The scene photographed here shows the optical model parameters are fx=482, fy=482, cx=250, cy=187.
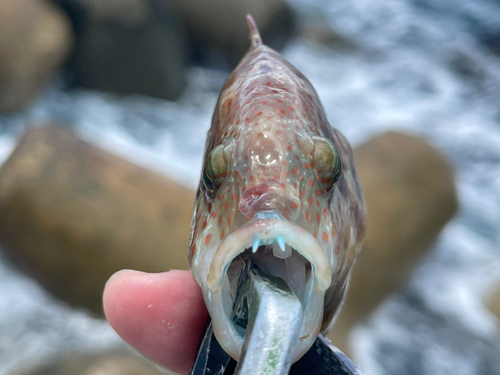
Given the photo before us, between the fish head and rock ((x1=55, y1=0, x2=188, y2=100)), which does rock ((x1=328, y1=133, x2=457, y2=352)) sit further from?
rock ((x1=55, y1=0, x2=188, y2=100))

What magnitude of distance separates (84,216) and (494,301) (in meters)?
2.45

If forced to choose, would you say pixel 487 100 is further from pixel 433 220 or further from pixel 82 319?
pixel 82 319

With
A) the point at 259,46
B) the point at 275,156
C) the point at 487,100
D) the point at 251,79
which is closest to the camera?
the point at 275,156

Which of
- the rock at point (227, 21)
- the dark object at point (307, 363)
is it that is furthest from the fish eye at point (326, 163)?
the rock at point (227, 21)

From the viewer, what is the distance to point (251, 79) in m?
0.96

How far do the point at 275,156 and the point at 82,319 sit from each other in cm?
235

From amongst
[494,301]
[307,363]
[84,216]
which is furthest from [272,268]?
[494,301]

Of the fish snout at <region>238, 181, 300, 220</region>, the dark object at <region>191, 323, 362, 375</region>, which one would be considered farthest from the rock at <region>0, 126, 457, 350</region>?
the fish snout at <region>238, 181, 300, 220</region>

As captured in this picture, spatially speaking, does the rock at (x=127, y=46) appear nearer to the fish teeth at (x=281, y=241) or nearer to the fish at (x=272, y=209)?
the fish at (x=272, y=209)

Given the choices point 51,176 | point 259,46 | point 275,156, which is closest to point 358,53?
point 51,176

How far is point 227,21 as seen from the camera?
4.41 m

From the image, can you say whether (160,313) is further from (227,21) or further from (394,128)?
(227,21)

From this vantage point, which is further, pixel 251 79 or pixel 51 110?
pixel 51 110

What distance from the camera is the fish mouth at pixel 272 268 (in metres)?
0.63
